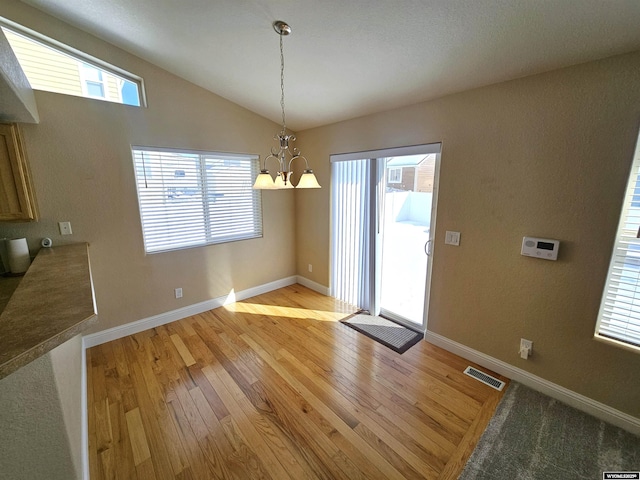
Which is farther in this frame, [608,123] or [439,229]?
[439,229]

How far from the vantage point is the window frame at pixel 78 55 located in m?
2.13

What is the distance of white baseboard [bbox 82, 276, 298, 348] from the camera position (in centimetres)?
272

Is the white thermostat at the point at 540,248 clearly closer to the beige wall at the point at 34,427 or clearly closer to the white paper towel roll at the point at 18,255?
the beige wall at the point at 34,427

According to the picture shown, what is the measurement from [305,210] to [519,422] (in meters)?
3.30

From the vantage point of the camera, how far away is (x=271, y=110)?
3.32 m

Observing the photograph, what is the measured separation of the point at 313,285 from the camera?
4.18 meters

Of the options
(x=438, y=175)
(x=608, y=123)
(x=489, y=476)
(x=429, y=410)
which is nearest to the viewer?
(x=489, y=476)

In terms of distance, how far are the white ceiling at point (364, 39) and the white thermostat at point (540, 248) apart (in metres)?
1.22

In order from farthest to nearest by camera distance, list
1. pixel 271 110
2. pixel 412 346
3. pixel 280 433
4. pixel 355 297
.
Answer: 1. pixel 355 297
2. pixel 271 110
3. pixel 412 346
4. pixel 280 433

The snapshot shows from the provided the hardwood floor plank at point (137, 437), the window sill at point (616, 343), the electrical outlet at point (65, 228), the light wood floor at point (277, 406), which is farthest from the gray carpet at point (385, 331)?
the electrical outlet at point (65, 228)

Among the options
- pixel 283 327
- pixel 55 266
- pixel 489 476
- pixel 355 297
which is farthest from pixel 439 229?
pixel 55 266

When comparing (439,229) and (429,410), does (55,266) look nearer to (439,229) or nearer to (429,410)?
(429,410)

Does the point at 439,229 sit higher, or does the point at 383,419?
the point at 439,229

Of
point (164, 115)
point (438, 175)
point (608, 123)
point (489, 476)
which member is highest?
point (164, 115)
